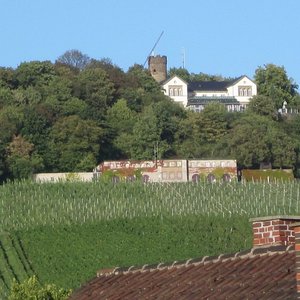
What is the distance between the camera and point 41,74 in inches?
4033

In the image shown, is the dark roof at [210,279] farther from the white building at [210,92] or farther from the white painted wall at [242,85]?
the white painted wall at [242,85]

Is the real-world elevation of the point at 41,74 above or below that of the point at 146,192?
above

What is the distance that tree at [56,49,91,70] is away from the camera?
121m

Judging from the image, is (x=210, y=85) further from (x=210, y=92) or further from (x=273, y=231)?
(x=273, y=231)

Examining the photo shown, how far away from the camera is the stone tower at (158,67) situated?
120675mm

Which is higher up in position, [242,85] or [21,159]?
[242,85]

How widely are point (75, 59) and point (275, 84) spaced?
2021cm

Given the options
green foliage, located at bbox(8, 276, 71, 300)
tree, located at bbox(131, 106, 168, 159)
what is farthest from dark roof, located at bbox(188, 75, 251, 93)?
green foliage, located at bbox(8, 276, 71, 300)

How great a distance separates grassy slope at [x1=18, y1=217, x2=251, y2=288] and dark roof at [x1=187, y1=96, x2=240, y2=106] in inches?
2900

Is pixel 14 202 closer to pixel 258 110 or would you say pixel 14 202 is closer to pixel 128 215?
pixel 128 215

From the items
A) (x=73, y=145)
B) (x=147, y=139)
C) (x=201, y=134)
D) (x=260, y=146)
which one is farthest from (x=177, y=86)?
(x=260, y=146)

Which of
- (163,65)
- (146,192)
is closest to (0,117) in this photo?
(163,65)

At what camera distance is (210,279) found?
35.3 feet

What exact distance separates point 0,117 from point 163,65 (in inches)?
1384
